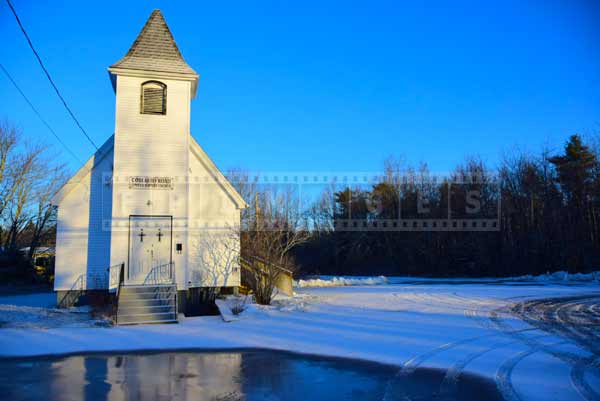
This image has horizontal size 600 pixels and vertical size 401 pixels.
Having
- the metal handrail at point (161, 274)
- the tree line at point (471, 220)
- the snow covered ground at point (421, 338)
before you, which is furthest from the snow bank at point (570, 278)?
the metal handrail at point (161, 274)

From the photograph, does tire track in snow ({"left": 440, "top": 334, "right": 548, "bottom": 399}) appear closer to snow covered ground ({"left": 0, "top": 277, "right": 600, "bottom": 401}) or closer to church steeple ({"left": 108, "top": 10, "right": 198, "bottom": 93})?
snow covered ground ({"left": 0, "top": 277, "right": 600, "bottom": 401})

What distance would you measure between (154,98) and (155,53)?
5.92 feet

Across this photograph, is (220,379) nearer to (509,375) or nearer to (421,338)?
(509,375)

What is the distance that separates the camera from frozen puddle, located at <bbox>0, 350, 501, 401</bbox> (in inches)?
243

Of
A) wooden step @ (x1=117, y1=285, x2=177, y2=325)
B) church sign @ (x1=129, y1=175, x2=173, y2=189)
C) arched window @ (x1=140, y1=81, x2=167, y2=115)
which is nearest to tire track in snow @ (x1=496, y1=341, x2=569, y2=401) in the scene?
wooden step @ (x1=117, y1=285, x2=177, y2=325)

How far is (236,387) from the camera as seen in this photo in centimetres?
657

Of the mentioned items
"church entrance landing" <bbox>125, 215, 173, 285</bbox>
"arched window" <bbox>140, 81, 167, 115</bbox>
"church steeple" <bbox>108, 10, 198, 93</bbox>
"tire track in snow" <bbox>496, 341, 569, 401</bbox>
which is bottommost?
"tire track in snow" <bbox>496, 341, 569, 401</bbox>

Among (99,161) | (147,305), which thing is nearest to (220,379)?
(147,305)

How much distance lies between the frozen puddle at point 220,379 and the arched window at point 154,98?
10.1m

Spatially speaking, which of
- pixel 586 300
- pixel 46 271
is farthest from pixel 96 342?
pixel 46 271

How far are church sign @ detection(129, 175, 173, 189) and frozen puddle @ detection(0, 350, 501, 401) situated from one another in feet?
27.1

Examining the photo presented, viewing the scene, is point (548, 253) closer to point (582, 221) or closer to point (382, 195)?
point (582, 221)

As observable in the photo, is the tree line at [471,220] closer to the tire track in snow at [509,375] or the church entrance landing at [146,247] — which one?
the church entrance landing at [146,247]

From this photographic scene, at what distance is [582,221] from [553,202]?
9.80 feet
